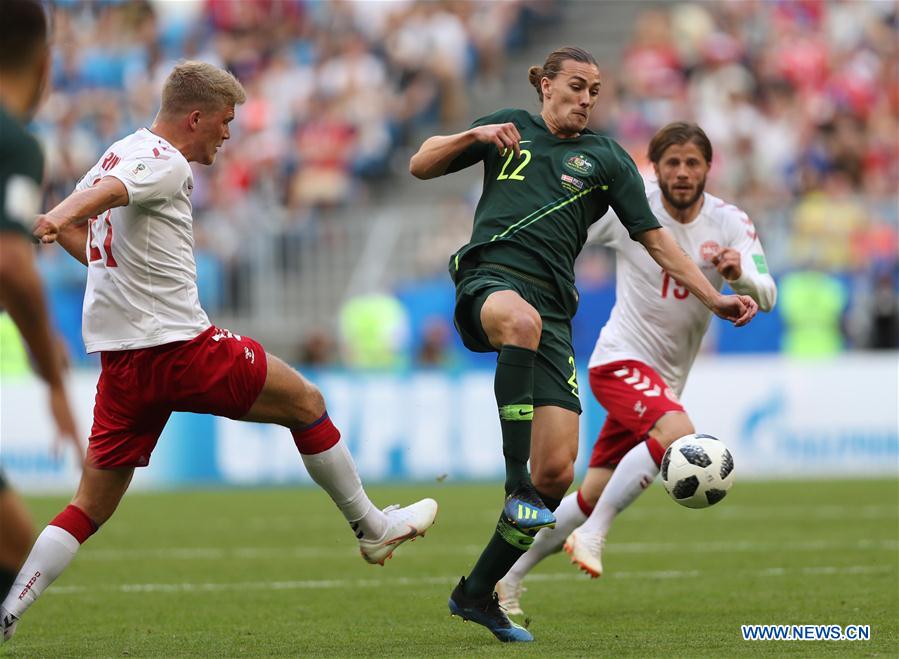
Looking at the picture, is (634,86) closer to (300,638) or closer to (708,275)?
(708,275)

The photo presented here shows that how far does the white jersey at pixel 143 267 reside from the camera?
704cm

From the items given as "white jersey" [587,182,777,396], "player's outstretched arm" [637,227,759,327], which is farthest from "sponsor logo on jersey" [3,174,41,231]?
"white jersey" [587,182,777,396]

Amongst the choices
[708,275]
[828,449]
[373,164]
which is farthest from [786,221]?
[708,275]

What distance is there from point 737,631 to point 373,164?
56.5 ft

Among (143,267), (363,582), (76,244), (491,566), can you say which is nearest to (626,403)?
(491,566)

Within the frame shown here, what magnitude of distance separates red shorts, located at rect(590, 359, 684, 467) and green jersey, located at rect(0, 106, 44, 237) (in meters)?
4.36

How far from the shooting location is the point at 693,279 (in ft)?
25.1

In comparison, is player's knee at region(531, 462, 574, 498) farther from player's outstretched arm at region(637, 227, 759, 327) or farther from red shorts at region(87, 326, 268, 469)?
red shorts at region(87, 326, 268, 469)

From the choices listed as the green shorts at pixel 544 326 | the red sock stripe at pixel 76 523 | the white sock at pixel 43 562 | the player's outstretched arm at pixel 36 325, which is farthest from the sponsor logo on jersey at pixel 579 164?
the player's outstretched arm at pixel 36 325

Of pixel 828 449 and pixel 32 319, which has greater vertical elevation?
pixel 32 319

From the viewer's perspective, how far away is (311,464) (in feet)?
24.9

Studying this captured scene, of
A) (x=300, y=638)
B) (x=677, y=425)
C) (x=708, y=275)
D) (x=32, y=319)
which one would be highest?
(x=32, y=319)

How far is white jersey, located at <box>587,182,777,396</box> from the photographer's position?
29.9 ft

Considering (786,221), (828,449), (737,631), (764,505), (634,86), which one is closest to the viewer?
(737,631)
